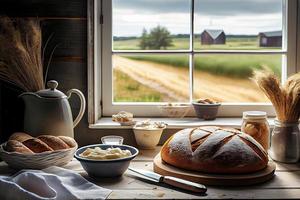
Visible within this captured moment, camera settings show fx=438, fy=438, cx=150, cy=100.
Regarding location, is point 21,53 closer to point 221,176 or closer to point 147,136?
point 147,136

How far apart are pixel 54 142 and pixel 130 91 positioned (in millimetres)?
563

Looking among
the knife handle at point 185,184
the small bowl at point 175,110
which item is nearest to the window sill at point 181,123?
the small bowl at point 175,110

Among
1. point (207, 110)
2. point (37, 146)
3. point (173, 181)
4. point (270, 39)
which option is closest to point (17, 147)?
point (37, 146)

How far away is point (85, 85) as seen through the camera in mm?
1729

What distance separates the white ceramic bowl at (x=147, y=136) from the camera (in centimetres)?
166

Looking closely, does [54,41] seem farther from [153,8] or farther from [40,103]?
[153,8]

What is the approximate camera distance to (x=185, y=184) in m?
1.25

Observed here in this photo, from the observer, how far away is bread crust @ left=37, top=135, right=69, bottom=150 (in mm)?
1417

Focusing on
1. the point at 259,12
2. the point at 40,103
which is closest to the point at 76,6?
the point at 40,103

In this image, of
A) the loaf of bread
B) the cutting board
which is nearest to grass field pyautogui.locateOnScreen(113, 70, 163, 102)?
the loaf of bread

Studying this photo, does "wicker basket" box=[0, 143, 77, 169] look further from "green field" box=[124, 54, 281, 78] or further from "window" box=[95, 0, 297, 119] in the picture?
"green field" box=[124, 54, 281, 78]

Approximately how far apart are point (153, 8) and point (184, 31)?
0.54 feet

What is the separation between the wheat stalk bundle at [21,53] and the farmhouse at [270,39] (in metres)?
0.93

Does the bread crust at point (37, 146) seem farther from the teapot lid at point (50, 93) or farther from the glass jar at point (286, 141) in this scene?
the glass jar at point (286, 141)
